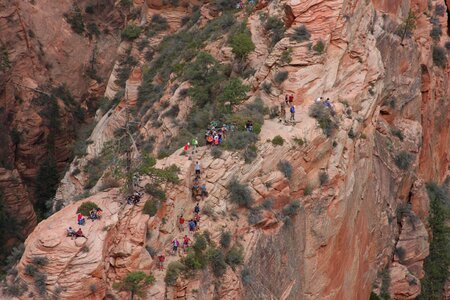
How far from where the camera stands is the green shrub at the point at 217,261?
31906 mm

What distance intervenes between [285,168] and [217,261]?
5768 millimetres

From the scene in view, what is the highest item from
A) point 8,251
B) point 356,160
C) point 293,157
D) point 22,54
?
point 293,157

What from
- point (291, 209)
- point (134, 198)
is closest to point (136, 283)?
point (134, 198)

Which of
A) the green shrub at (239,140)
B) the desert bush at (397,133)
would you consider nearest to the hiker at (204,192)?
the green shrub at (239,140)

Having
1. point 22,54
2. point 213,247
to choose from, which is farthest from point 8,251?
point 213,247

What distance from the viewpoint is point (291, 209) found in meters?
34.8

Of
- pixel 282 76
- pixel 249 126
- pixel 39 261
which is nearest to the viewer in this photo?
pixel 39 261

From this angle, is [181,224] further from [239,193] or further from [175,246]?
[239,193]

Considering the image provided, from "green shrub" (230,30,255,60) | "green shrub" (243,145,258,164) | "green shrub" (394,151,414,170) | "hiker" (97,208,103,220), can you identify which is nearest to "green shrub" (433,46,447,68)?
→ "green shrub" (394,151,414,170)

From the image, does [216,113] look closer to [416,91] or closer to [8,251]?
[416,91]

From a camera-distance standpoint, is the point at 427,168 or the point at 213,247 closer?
the point at 213,247

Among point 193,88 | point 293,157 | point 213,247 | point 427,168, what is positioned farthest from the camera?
point 427,168

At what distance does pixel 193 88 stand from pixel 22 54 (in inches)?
1129

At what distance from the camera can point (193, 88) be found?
43312 mm
